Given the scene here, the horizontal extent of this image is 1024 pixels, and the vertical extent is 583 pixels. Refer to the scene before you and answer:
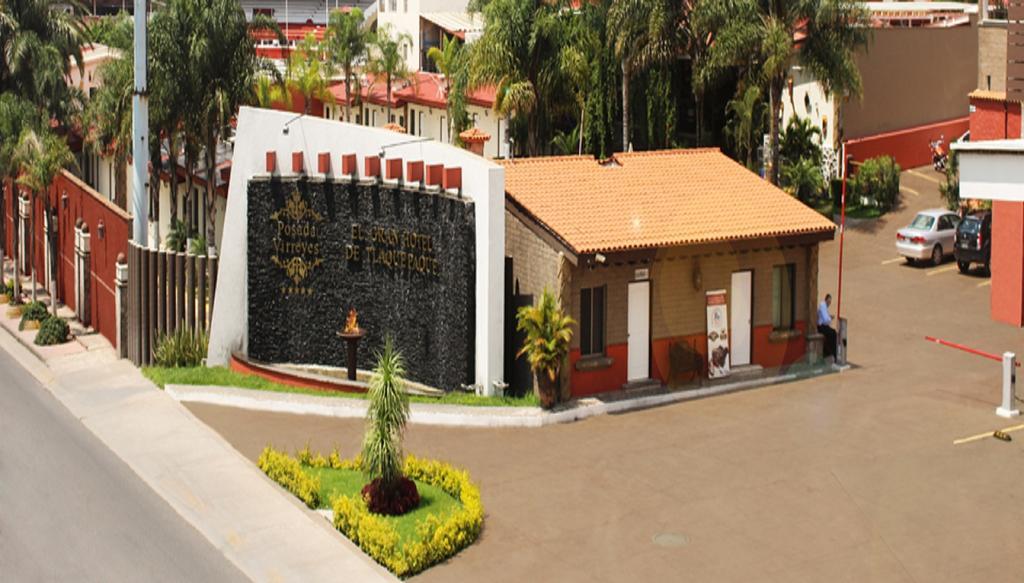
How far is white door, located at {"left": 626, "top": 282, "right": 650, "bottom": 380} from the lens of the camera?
33375 mm

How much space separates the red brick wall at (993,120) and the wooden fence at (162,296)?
2529 cm

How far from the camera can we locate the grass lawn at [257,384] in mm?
32312

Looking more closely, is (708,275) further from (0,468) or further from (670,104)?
(670,104)

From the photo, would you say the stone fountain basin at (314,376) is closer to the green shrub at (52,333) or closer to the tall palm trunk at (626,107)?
the green shrub at (52,333)

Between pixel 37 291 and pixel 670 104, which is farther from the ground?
pixel 670 104

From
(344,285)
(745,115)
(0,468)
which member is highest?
(745,115)

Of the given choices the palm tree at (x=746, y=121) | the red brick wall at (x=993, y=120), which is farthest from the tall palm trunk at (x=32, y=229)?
the red brick wall at (x=993, y=120)

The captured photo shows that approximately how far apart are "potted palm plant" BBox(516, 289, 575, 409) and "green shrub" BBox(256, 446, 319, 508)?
5136 mm

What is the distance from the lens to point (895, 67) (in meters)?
58.7

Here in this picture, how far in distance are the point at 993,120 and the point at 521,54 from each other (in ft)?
48.8

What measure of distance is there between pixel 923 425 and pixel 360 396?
11.3m

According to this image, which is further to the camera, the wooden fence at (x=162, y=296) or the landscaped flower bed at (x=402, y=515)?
the wooden fence at (x=162, y=296)

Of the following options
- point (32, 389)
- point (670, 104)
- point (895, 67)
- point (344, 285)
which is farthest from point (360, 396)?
point (895, 67)

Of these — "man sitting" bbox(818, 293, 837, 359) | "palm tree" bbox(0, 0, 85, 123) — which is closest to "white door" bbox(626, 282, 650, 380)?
"man sitting" bbox(818, 293, 837, 359)
